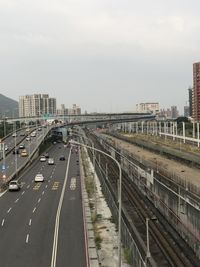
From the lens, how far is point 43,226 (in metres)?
41.7

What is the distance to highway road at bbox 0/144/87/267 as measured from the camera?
104ft

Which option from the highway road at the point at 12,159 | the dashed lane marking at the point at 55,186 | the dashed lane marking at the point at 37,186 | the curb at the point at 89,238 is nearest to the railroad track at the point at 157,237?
the curb at the point at 89,238

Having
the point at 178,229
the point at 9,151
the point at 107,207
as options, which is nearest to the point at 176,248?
the point at 178,229

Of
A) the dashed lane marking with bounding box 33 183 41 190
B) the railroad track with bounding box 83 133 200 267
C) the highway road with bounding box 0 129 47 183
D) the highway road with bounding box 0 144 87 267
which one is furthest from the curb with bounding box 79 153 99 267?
the highway road with bounding box 0 129 47 183

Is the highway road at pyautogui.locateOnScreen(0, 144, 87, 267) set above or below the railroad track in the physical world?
below

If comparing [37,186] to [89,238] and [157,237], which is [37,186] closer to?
[89,238]

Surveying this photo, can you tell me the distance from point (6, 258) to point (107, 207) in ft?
70.2

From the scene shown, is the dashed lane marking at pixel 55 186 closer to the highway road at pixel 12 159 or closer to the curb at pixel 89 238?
the highway road at pixel 12 159

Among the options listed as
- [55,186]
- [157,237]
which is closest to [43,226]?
[157,237]

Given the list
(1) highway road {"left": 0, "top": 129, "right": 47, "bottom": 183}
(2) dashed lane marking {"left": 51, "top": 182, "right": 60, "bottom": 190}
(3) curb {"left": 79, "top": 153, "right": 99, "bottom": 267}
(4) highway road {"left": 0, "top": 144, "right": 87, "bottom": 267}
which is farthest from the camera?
(1) highway road {"left": 0, "top": 129, "right": 47, "bottom": 183}

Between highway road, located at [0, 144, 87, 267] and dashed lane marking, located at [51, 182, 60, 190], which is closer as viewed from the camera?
highway road, located at [0, 144, 87, 267]

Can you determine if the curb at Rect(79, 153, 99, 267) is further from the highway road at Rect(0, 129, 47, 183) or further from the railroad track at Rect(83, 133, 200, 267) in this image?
the highway road at Rect(0, 129, 47, 183)

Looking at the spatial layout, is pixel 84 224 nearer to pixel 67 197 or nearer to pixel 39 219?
pixel 39 219

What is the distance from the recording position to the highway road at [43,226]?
31812 mm
